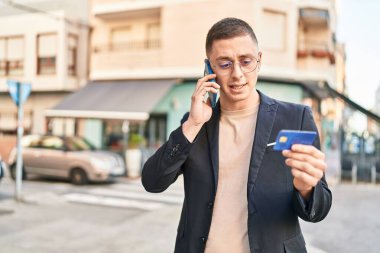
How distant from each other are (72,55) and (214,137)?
18761mm

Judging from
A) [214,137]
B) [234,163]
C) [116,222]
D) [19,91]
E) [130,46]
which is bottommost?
[116,222]

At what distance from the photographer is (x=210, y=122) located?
1864 millimetres

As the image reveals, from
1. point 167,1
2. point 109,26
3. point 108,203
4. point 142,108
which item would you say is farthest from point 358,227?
point 109,26

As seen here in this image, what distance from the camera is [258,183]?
167cm

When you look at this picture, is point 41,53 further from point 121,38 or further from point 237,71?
point 237,71

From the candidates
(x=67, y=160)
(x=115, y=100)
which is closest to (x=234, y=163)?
(x=67, y=160)

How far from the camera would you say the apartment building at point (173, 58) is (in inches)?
645

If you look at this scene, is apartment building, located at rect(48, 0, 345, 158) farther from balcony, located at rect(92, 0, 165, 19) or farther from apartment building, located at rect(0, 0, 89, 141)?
apartment building, located at rect(0, 0, 89, 141)

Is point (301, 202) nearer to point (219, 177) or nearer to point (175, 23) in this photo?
point (219, 177)

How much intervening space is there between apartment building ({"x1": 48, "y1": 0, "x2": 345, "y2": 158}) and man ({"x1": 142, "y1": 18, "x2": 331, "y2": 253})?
13368 mm

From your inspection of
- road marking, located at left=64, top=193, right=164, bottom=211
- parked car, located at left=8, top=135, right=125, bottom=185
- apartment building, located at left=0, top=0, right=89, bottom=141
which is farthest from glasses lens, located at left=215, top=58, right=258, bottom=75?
apartment building, located at left=0, top=0, right=89, bottom=141

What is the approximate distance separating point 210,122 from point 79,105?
50.2 ft

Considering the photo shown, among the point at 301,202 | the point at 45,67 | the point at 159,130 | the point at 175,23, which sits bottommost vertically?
the point at 159,130

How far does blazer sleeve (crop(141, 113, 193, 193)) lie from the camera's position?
5.64ft
